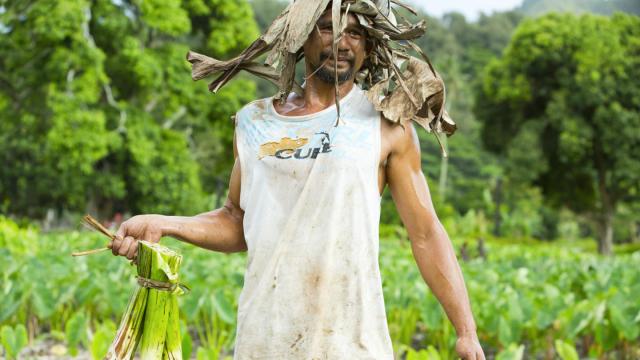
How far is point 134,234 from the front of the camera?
2.30 metres

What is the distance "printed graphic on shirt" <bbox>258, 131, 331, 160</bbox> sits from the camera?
7.27 feet

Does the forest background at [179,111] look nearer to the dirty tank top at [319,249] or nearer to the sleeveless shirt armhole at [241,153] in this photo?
the sleeveless shirt armhole at [241,153]

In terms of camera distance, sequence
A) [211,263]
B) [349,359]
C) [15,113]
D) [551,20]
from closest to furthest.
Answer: [349,359] → [211,263] → [15,113] → [551,20]

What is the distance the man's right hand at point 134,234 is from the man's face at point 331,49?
0.56 metres

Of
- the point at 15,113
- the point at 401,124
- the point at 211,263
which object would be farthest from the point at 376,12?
the point at 15,113

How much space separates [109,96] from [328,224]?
2258cm

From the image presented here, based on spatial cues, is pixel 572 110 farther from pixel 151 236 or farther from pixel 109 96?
pixel 151 236

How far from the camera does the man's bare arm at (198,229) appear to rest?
2.28m

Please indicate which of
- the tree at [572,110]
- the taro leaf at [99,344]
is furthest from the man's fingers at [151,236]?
the tree at [572,110]

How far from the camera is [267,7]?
6012 cm

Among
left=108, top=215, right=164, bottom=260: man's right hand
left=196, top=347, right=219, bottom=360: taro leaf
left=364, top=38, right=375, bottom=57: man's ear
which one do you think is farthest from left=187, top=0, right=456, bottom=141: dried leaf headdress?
left=196, top=347, right=219, bottom=360: taro leaf

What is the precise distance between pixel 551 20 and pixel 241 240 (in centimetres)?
2791

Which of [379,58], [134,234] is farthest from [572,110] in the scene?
[134,234]

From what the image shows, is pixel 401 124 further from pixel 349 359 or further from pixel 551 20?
pixel 551 20
